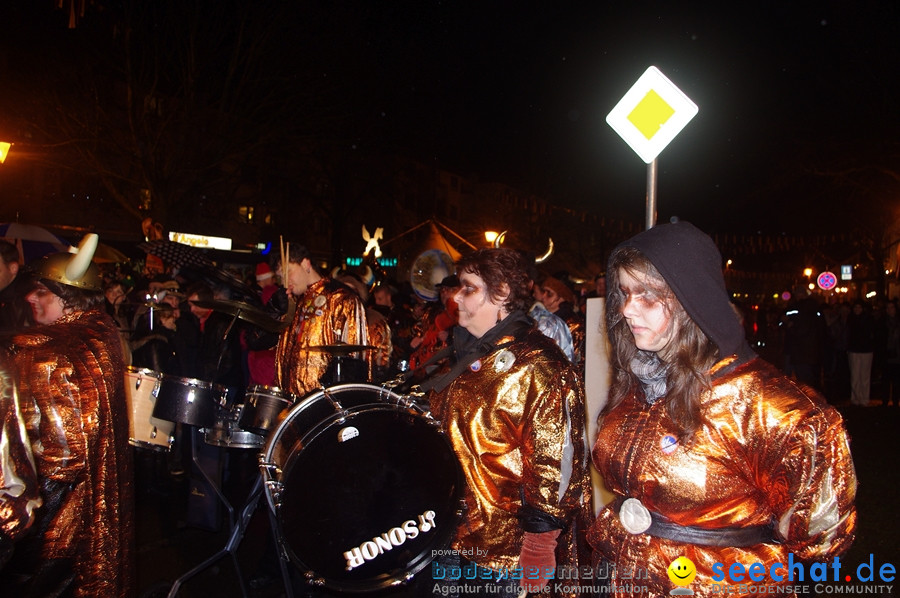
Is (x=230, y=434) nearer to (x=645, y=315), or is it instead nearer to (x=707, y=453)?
(x=645, y=315)

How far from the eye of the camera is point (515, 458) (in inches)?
113

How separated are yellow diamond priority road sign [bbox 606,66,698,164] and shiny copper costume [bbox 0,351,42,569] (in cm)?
319

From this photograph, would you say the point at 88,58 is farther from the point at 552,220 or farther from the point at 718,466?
the point at 552,220

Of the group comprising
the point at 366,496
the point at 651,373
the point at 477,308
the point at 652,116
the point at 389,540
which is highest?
the point at 652,116

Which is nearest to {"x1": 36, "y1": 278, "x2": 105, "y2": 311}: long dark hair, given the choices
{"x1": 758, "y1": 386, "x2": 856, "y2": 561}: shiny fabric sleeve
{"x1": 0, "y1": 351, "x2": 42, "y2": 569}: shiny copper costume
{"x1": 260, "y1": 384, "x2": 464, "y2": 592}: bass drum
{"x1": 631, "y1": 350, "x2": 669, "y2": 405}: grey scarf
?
→ {"x1": 0, "y1": 351, "x2": 42, "y2": 569}: shiny copper costume

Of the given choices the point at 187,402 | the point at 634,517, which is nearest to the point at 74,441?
the point at 187,402

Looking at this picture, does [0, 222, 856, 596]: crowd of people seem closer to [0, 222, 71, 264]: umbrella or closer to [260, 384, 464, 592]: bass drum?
[260, 384, 464, 592]: bass drum

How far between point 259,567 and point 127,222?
30.3 meters

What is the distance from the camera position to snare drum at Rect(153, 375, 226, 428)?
4219 millimetres

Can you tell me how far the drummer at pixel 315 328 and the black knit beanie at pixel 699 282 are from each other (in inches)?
149

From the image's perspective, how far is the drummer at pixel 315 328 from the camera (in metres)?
5.52

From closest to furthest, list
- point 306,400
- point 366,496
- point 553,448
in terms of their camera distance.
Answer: point 553,448 < point 366,496 < point 306,400

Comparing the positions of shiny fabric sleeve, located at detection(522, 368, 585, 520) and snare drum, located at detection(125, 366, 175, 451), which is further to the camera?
snare drum, located at detection(125, 366, 175, 451)

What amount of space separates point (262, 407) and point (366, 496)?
3.80 ft
